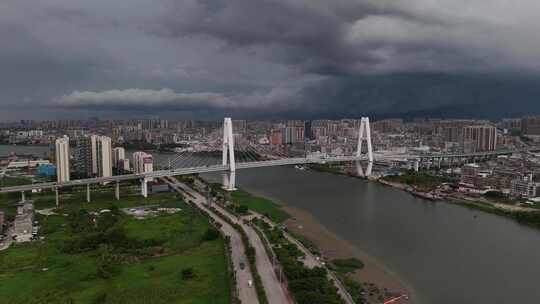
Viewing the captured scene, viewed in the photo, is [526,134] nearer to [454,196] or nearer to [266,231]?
[454,196]

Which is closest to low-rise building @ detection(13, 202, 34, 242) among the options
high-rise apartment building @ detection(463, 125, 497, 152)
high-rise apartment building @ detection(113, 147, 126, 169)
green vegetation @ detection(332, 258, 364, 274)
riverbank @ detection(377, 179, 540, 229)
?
green vegetation @ detection(332, 258, 364, 274)

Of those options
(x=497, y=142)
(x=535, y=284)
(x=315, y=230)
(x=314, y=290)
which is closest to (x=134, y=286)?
(x=314, y=290)

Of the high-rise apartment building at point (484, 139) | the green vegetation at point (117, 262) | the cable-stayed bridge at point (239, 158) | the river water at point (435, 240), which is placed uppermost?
the high-rise apartment building at point (484, 139)

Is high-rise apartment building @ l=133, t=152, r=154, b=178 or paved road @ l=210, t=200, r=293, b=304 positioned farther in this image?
high-rise apartment building @ l=133, t=152, r=154, b=178

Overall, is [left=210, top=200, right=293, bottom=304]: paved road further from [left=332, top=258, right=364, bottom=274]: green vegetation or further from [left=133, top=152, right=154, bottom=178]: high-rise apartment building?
[left=133, top=152, right=154, bottom=178]: high-rise apartment building

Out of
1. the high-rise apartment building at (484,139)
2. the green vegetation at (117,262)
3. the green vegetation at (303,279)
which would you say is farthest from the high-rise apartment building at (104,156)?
the high-rise apartment building at (484,139)

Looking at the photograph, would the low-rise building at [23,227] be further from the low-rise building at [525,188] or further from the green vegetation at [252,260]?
the low-rise building at [525,188]
